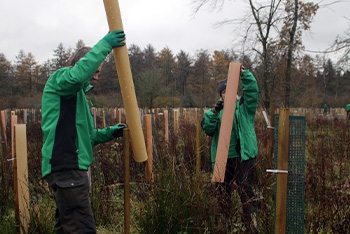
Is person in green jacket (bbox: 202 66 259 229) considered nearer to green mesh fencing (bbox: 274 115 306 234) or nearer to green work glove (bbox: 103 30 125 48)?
green mesh fencing (bbox: 274 115 306 234)

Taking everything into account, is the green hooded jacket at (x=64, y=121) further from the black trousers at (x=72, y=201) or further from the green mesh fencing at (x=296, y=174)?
the green mesh fencing at (x=296, y=174)

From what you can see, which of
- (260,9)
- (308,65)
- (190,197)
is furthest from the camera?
(308,65)

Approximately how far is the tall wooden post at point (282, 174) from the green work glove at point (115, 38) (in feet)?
3.60

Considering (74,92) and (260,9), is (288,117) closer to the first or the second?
(74,92)

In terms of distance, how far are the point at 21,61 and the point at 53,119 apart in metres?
46.6

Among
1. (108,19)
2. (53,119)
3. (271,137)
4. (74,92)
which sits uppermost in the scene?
(108,19)

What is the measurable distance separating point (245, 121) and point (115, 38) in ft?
5.72

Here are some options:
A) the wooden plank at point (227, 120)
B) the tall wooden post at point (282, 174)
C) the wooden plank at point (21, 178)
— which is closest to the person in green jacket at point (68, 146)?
the wooden plank at point (21, 178)

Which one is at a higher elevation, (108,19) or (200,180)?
(108,19)

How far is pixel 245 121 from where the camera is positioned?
11.1 ft

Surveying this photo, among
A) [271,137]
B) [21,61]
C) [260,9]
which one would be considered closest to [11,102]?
[21,61]

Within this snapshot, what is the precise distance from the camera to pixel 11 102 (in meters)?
29.7

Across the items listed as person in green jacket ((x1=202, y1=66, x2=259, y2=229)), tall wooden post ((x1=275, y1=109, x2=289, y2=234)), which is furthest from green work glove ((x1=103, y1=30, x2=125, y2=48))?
person in green jacket ((x1=202, y1=66, x2=259, y2=229))

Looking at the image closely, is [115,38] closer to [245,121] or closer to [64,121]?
[64,121]
